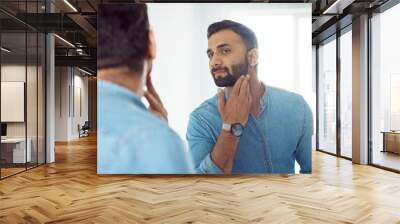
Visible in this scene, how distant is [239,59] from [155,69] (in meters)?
1.39

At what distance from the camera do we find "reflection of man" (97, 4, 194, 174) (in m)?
6.18

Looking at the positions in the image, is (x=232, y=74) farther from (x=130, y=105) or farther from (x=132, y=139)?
(x=132, y=139)

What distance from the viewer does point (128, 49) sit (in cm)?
621

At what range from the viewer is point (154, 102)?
6246 millimetres

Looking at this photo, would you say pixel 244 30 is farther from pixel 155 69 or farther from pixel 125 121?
pixel 125 121

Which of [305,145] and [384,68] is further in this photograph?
[384,68]

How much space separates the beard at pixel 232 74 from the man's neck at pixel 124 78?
1222 mm

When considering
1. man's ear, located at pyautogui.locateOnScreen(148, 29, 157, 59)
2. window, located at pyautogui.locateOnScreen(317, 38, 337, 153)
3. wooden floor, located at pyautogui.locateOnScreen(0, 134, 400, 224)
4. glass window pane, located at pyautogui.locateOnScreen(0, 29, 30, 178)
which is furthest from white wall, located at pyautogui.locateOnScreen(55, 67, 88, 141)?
man's ear, located at pyautogui.locateOnScreen(148, 29, 157, 59)

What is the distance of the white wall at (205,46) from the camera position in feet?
20.7

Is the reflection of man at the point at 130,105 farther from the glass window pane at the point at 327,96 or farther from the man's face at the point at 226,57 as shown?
the glass window pane at the point at 327,96

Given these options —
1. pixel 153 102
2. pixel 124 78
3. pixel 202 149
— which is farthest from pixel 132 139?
pixel 202 149

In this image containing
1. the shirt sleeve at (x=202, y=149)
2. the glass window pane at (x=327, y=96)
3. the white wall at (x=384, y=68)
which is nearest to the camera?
the shirt sleeve at (x=202, y=149)

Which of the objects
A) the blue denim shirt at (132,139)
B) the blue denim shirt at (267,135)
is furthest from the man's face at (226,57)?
the blue denim shirt at (132,139)

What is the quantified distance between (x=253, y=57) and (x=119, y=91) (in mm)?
2260
